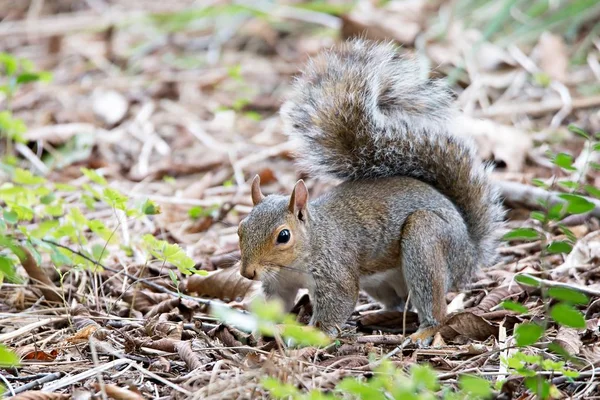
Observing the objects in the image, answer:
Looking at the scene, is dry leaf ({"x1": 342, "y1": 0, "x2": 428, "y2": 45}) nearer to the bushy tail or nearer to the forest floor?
the forest floor

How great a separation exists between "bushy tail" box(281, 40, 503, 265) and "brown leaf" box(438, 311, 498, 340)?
0.47 metres

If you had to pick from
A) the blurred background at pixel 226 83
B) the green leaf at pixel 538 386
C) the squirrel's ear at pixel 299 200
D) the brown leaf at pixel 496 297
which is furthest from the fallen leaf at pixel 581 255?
the green leaf at pixel 538 386

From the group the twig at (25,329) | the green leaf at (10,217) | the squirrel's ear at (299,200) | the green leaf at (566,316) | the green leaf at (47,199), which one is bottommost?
the twig at (25,329)

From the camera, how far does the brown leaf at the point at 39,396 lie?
78.7 inches

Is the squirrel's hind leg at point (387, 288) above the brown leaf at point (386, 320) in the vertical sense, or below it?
above

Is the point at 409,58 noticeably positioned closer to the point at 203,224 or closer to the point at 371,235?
the point at 371,235

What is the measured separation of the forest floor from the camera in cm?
228

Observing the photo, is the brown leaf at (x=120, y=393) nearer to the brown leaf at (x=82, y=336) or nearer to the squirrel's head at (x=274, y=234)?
the brown leaf at (x=82, y=336)

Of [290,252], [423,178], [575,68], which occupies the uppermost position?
[575,68]

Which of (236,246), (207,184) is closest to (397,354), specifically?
(236,246)

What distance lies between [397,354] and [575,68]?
3.56 meters

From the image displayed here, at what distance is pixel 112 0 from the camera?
768cm

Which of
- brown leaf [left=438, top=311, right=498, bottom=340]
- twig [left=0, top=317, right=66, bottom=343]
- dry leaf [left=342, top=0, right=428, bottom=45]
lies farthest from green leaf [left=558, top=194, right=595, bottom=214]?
dry leaf [left=342, top=0, right=428, bottom=45]

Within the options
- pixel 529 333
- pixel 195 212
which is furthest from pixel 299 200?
pixel 529 333
